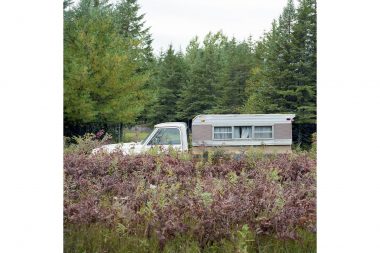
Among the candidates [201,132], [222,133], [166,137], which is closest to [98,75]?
[201,132]

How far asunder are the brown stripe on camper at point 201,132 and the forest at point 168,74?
0.36 meters

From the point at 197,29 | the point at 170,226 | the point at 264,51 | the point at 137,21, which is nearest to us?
the point at 170,226

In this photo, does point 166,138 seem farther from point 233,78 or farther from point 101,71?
point 233,78

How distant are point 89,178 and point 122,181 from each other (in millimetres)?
232

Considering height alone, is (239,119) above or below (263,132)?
above

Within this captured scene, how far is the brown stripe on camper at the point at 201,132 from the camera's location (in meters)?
6.46

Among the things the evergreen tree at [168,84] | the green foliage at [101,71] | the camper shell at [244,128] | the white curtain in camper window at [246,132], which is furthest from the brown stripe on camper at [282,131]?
the green foliage at [101,71]

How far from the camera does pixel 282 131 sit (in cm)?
661

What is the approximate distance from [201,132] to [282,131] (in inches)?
46.3

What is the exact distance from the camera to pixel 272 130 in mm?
6746

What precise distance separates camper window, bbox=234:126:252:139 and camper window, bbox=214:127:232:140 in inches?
4.2
